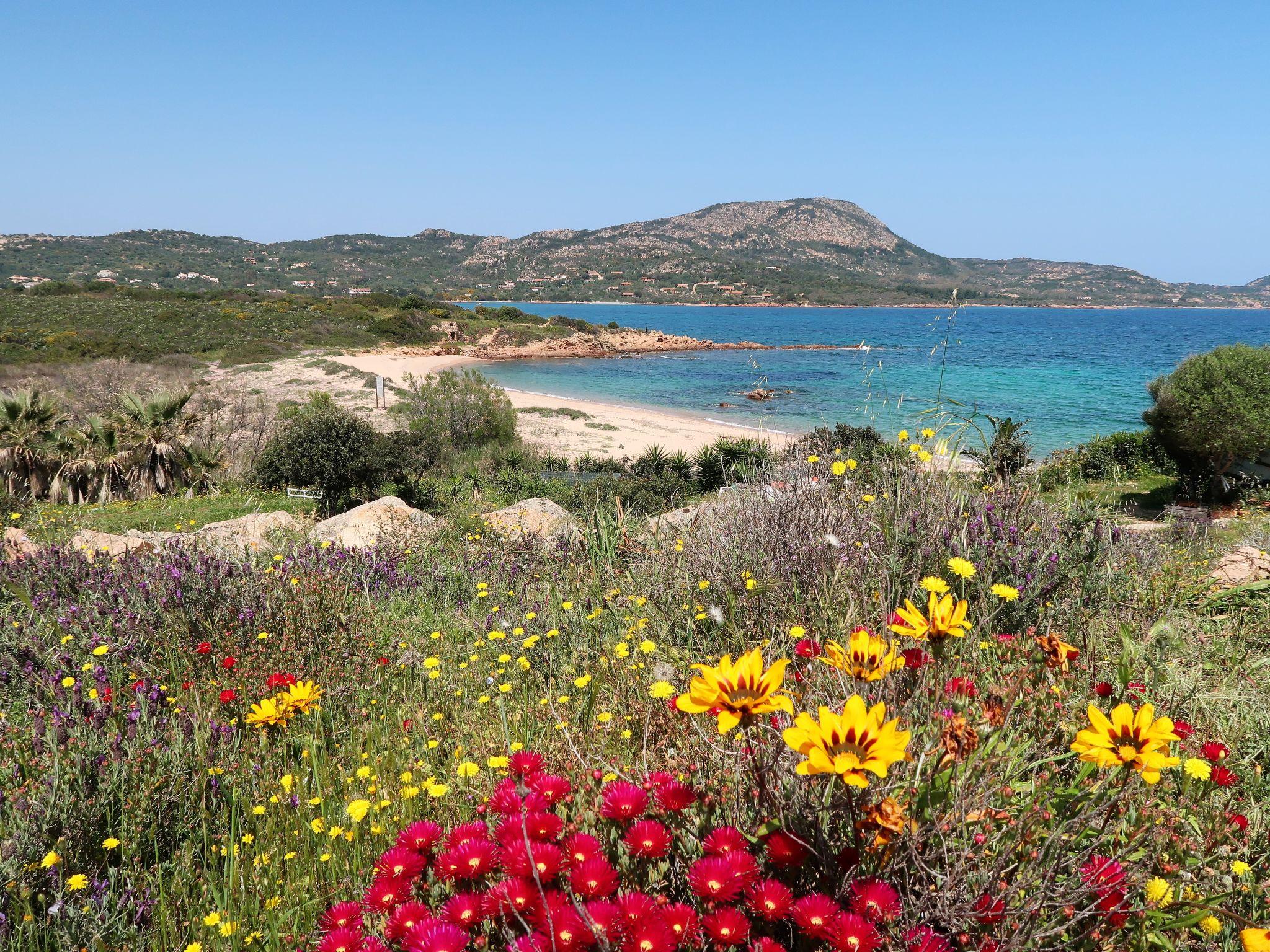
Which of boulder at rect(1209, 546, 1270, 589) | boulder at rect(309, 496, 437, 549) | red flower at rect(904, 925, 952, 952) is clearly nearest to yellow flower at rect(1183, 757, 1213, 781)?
red flower at rect(904, 925, 952, 952)

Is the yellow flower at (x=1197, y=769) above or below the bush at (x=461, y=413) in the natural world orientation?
above

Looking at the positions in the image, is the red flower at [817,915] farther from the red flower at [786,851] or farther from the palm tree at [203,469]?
the palm tree at [203,469]

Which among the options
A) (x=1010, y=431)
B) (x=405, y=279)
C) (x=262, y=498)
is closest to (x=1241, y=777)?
(x=1010, y=431)

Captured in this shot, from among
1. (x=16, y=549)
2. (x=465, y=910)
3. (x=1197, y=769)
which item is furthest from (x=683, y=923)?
(x=16, y=549)

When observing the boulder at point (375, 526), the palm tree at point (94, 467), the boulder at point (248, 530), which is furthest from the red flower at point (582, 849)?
the palm tree at point (94, 467)

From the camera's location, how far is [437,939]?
1161 millimetres

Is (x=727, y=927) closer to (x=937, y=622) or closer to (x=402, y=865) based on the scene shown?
(x=402, y=865)

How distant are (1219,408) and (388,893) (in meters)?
16.8

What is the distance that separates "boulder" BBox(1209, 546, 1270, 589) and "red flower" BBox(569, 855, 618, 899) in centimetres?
459

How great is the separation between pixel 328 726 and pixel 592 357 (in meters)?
54.1

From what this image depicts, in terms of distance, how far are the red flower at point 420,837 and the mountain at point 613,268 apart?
103968 millimetres

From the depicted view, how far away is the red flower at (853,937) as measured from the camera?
1139 mm

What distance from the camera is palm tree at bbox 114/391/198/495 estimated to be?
488 inches

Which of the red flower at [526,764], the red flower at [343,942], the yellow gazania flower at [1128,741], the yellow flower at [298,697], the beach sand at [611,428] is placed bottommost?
the beach sand at [611,428]
